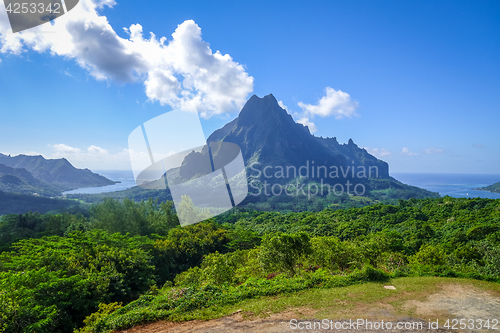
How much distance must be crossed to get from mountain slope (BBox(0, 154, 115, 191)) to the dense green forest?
5884 inches

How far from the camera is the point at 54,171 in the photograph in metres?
150

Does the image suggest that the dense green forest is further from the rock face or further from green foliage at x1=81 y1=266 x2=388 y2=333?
the rock face

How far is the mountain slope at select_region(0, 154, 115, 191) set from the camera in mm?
143875

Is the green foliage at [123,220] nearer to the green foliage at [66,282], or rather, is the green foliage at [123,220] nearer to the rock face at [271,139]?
the green foliage at [66,282]

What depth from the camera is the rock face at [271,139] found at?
502 feet

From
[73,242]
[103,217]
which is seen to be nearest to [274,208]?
[103,217]

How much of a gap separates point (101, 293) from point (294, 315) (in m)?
10.6

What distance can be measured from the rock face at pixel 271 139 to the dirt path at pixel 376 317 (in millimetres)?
137057

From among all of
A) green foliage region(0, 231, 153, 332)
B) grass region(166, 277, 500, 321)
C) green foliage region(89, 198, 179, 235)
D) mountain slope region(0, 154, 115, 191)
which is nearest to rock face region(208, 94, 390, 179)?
mountain slope region(0, 154, 115, 191)

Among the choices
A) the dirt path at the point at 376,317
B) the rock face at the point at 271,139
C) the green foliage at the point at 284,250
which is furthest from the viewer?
the rock face at the point at 271,139

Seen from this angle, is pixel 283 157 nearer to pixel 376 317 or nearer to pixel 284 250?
pixel 284 250

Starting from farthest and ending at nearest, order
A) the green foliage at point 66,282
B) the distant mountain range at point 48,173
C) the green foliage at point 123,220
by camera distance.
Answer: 1. the distant mountain range at point 48,173
2. the green foliage at point 123,220
3. the green foliage at point 66,282

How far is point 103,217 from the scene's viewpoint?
85.5 ft

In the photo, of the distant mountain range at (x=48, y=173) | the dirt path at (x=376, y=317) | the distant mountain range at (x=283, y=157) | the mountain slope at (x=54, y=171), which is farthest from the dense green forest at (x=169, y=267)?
the mountain slope at (x=54, y=171)
